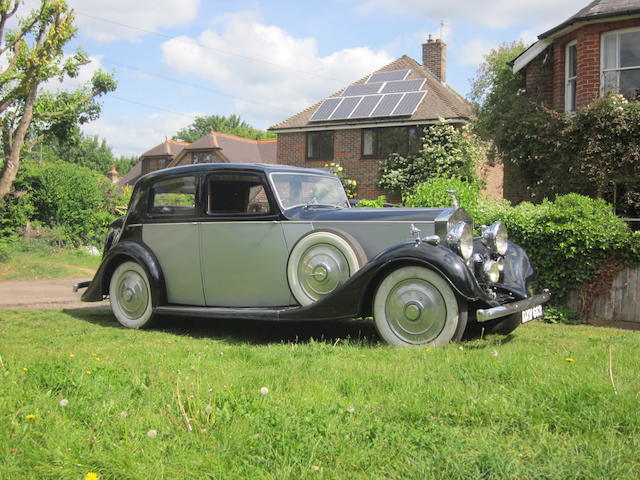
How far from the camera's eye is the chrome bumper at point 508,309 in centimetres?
475

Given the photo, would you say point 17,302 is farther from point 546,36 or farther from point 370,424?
point 546,36

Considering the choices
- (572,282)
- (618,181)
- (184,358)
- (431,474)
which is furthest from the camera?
(618,181)

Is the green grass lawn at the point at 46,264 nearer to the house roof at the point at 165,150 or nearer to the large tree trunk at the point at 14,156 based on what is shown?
the large tree trunk at the point at 14,156

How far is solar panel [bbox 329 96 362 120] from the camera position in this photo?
25.1 meters

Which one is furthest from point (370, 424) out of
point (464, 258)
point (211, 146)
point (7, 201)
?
point (211, 146)

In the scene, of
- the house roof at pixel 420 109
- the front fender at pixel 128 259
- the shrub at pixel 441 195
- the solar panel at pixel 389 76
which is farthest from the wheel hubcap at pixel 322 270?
the solar panel at pixel 389 76

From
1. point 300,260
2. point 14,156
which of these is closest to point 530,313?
point 300,260

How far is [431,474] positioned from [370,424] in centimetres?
56

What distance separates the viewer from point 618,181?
1302cm

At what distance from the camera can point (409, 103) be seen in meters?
23.8

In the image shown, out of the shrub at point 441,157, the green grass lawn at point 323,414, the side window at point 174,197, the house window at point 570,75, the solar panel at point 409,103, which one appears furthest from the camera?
the solar panel at point 409,103

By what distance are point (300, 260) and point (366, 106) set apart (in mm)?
20023

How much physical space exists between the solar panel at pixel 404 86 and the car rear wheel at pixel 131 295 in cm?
1982

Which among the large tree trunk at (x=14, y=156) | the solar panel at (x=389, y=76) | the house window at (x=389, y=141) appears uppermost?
the solar panel at (x=389, y=76)
